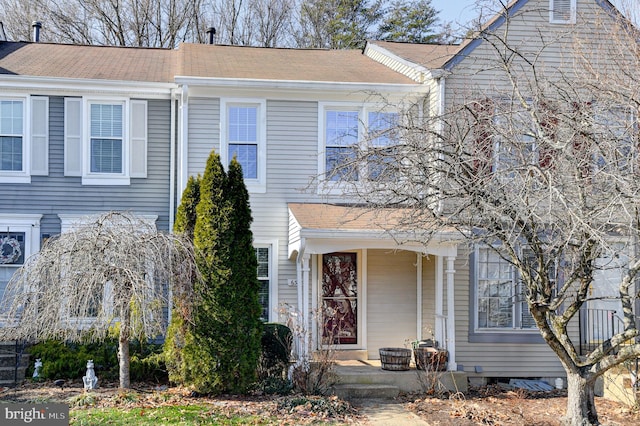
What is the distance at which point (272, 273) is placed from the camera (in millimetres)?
12703

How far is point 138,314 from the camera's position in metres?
9.12

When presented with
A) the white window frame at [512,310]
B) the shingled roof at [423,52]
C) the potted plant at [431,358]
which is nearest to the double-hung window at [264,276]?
the potted plant at [431,358]

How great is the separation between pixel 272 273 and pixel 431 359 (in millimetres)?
3417

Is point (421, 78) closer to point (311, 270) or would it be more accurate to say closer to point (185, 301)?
point (311, 270)

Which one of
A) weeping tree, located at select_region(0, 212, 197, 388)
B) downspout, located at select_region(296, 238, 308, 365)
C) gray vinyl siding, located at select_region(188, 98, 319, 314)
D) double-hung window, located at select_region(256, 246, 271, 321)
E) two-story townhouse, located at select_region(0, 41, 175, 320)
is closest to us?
weeping tree, located at select_region(0, 212, 197, 388)

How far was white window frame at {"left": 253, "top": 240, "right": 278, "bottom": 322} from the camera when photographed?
41.4ft

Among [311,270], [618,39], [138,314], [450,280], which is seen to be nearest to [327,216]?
[311,270]

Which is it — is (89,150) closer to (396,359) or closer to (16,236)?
(16,236)

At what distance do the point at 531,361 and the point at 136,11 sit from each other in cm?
1918

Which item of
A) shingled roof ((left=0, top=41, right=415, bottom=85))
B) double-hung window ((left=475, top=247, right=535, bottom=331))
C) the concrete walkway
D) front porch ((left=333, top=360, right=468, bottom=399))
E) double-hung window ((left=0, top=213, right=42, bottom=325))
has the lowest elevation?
the concrete walkway

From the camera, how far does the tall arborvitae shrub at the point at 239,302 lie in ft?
31.8

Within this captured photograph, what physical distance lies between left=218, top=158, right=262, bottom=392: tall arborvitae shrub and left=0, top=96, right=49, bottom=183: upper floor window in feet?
14.9

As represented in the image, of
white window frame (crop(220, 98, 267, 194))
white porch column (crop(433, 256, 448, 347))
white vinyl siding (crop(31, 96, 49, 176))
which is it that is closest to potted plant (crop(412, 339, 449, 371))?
white porch column (crop(433, 256, 448, 347))

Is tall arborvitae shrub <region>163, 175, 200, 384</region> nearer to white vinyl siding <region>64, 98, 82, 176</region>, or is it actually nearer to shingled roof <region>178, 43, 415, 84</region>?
shingled roof <region>178, 43, 415, 84</region>
